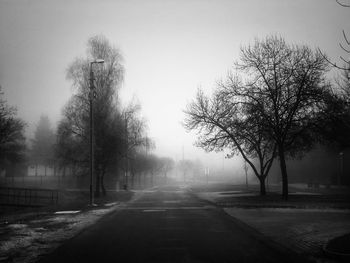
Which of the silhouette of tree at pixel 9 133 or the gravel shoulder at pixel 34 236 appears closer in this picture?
the gravel shoulder at pixel 34 236

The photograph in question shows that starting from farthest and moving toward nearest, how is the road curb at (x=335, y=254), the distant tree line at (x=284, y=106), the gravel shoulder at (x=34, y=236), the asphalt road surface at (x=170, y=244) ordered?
the distant tree line at (x=284, y=106)
the gravel shoulder at (x=34, y=236)
the asphalt road surface at (x=170, y=244)
the road curb at (x=335, y=254)

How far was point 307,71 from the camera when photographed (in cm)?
2789

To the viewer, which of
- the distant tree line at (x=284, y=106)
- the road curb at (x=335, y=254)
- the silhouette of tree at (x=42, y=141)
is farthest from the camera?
the silhouette of tree at (x=42, y=141)

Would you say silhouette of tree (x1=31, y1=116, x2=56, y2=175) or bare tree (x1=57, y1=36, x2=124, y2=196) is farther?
silhouette of tree (x1=31, y1=116, x2=56, y2=175)

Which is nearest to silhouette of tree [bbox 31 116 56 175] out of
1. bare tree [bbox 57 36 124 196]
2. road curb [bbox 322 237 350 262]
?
bare tree [bbox 57 36 124 196]

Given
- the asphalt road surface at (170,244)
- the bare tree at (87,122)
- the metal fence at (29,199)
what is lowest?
the metal fence at (29,199)

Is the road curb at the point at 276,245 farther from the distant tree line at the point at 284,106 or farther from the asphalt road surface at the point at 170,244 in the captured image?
the distant tree line at the point at 284,106

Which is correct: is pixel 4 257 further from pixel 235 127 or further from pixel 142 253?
pixel 235 127

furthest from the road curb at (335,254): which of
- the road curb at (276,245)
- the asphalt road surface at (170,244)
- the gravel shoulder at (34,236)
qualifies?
the gravel shoulder at (34,236)

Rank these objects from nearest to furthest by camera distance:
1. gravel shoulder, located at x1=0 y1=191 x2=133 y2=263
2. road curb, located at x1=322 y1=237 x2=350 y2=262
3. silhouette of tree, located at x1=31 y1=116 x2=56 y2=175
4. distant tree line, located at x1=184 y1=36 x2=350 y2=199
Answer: road curb, located at x1=322 y1=237 x2=350 y2=262
gravel shoulder, located at x1=0 y1=191 x2=133 y2=263
distant tree line, located at x1=184 y1=36 x2=350 y2=199
silhouette of tree, located at x1=31 y1=116 x2=56 y2=175

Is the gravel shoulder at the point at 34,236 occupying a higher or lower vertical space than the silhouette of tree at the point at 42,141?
lower

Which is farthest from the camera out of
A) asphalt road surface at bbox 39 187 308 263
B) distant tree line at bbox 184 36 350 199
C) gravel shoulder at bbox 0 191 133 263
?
distant tree line at bbox 184 36 350 199

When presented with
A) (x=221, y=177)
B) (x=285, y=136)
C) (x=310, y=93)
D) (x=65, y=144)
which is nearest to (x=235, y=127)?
(x=285, y=136)

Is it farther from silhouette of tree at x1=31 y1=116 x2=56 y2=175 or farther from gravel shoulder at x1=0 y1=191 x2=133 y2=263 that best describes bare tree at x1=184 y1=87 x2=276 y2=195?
silhouette of tree at x1=31 y1=116 x2=56 y2=175
